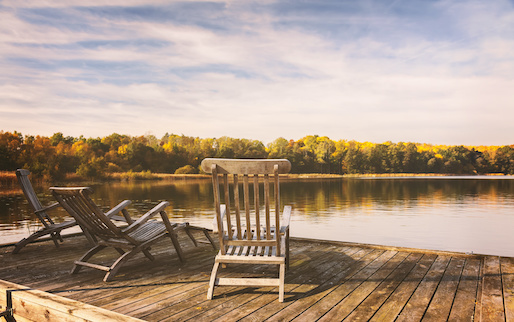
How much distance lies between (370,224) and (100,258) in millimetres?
13747

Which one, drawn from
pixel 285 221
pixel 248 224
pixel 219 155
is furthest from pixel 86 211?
pixel 219 155

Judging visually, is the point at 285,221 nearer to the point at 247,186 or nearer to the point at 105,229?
the point at 247,186

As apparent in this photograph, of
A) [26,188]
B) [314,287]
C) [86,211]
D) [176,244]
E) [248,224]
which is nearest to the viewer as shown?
[248,224]

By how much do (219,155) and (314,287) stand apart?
71358 mm

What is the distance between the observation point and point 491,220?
707 inches

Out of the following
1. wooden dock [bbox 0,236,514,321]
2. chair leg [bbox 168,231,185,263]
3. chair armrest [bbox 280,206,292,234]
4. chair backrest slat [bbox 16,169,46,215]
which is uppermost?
chair backrest slat [bbox 16,169,46,215]

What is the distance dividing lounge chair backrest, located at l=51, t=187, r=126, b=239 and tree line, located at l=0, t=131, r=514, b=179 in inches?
2111

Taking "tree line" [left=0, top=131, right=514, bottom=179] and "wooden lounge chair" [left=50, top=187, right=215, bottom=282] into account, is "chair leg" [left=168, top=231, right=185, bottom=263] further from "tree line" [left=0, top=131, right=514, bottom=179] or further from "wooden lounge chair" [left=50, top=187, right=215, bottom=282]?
"tree line" [left=0, top=131, right=514, bottom=179]

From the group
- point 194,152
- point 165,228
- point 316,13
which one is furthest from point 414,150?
point 165,228

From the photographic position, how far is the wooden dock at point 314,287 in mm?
2941

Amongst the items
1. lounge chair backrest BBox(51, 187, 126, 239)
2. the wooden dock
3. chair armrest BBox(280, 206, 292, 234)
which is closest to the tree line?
lounge chair backrest BBox(51, 187, 126, 239)

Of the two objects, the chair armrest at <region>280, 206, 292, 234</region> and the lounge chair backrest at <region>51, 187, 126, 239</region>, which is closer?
the chair armrest at <region>280, 206, 292, 234</region>

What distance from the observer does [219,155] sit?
74.4m

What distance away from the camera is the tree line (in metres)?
53.3
